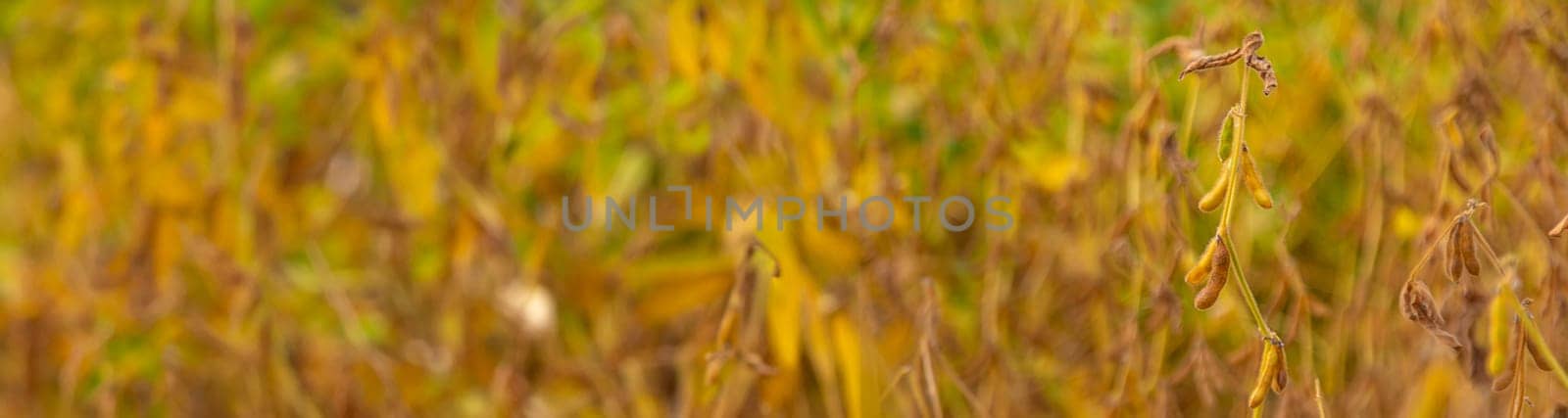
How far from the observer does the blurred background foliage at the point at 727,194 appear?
1.94 ft

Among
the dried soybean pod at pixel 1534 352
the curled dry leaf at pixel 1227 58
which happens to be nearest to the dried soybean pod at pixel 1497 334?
the dried soybean pod at pixel 1534 352

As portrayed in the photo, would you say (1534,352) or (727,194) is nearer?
(1534,352)

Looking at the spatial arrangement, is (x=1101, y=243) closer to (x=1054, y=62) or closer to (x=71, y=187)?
(x=1054, y=62)

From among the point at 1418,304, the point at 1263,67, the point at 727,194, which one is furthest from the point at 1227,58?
the point at 727,194

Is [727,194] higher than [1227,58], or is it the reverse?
[1227,58]

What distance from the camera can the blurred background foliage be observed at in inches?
23.2

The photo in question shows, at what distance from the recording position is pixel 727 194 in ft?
2.62

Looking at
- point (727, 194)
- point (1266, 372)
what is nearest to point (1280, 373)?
point (1266, 372)

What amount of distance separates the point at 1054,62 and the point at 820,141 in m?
0.13

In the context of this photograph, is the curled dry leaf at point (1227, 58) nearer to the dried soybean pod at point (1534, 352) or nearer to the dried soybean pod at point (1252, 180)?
the dried soybean pod at point (1252, 180)

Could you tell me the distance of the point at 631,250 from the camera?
2.68 ft

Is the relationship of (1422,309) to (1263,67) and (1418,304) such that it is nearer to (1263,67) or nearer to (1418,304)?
(1418,304)

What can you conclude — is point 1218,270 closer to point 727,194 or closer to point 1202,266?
point 1202,266

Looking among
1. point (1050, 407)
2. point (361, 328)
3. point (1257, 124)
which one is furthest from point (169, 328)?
point (1257, 124)
